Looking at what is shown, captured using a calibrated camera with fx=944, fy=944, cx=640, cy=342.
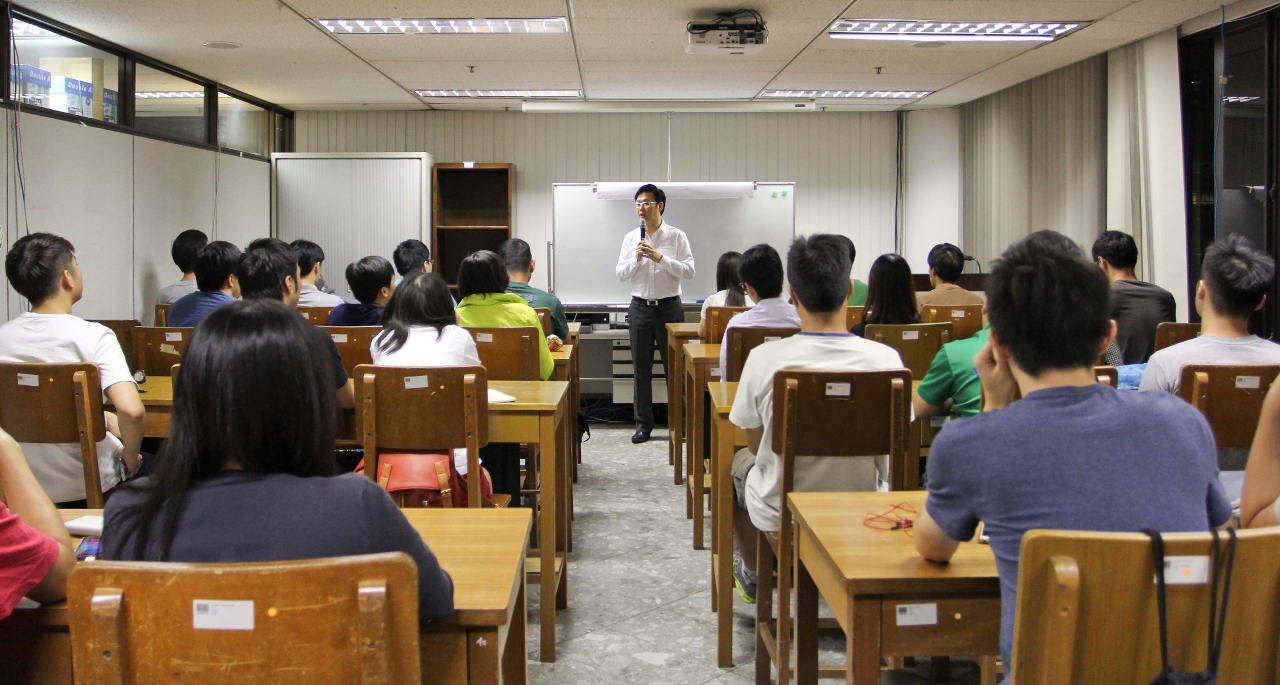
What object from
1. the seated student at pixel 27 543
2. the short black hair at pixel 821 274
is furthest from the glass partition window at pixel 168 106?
the seated student at pixel 27 543

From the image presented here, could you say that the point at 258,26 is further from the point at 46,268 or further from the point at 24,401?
the point at 24,401

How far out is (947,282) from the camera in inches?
195

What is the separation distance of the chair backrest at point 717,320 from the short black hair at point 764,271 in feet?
2.86

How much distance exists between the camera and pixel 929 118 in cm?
798

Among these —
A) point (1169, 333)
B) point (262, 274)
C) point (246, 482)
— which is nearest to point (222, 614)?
point (246, 482)

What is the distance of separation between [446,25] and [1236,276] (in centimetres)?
392

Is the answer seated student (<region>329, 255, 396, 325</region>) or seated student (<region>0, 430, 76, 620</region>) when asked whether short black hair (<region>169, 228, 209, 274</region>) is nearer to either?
seated student (<region>329, 255, 396, 325</region>)

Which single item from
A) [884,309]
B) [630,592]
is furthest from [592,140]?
[630,592]

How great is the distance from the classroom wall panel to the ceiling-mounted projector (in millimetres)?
3332

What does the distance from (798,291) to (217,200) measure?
5439mm

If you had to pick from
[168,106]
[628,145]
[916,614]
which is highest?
[628,145]

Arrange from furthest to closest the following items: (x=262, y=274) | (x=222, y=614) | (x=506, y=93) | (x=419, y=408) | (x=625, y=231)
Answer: (x=625, y=231) → (x=506, y=93) → (x=262, y=274) → (x=419, y=408) → (x=222, y=614)

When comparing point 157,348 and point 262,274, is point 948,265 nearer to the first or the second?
point 262,274

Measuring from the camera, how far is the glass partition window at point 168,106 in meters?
5.72
